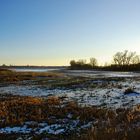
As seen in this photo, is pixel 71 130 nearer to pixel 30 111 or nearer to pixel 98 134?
pixel 98 134

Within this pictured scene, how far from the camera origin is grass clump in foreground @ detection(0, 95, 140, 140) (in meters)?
10.7

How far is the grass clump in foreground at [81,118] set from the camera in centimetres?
1067

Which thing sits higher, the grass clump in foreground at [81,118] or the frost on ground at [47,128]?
the grass clump in foreground at [81,118]

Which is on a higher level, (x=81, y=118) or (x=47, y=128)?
(x=81, y=118)

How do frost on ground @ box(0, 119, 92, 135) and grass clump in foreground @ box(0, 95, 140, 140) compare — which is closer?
grass clump in foreground @ box(0, 95, 140, 140)

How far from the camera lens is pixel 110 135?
33.8 feet

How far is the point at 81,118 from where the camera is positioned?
49.0 ft

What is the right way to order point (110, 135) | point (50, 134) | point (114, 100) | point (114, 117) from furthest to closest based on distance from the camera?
point (114, 100) < point (114, 117) < point (50, 134) < point (110, 135)

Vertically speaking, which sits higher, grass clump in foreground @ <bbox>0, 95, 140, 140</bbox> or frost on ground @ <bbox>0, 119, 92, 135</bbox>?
grass clump in foreground @ <bbox>0, 95, 140, 140</bbox>

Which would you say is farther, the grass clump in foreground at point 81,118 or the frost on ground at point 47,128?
the frost on ground at point 47,128

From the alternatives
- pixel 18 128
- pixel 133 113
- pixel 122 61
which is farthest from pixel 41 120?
pixel 122 61

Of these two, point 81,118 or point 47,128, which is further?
point 81,118

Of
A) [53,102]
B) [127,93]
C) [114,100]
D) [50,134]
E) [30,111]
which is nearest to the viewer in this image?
[50,134]

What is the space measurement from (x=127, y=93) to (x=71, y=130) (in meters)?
12.7
